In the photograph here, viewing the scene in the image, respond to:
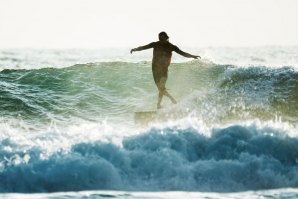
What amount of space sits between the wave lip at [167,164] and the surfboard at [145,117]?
139 inches

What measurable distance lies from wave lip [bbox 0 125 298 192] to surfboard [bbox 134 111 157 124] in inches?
139

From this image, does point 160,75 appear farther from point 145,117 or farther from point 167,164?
point 167,164

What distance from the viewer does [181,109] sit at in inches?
672

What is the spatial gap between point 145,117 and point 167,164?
476 cm

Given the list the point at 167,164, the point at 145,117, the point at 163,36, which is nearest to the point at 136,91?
the point at 145,117

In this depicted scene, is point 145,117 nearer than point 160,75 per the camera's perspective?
No

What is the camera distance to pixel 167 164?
1154 centimetres

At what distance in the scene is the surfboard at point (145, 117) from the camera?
16.1 metres

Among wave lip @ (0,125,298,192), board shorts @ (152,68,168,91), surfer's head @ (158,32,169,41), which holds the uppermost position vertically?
surfer's head @ (158,32,169,41)

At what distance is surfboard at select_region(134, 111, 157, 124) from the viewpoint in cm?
1609

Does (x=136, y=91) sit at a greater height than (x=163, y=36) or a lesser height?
lesser

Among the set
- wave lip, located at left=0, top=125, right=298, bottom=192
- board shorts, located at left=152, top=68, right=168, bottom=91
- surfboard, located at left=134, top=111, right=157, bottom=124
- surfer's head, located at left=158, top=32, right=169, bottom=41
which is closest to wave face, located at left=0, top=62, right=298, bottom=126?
surfboard, located at left=134, top=111, right=157, bottom=124

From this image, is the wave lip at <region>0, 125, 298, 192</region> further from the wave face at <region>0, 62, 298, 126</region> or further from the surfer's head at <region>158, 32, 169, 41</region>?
the wave face at <region>0, 62, 298, 126</region>

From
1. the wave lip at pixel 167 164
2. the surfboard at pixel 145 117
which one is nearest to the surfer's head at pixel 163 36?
the surfboard at pixel 145 117
